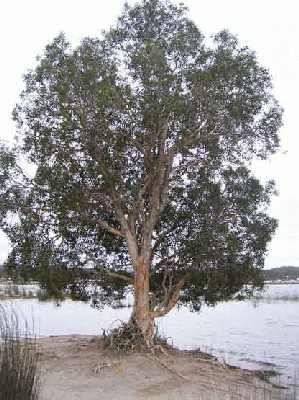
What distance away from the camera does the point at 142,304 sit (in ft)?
50.5

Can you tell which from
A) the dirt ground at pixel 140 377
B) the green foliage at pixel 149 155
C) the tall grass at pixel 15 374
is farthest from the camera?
the green foliage at pixel 149 155

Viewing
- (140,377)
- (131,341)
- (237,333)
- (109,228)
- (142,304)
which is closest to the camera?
(140,377)

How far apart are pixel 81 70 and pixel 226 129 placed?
13.7 ft

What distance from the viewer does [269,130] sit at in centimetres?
1633

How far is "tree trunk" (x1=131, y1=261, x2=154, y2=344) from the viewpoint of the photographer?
15219mm

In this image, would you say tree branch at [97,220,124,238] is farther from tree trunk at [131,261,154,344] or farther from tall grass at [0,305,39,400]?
tall grass at [0,305,39,400]

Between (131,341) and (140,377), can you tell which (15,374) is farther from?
(131,341)

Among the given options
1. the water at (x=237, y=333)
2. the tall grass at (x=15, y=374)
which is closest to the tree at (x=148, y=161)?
the water at (x=237, y=333)

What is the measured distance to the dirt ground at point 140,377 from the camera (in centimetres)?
1138

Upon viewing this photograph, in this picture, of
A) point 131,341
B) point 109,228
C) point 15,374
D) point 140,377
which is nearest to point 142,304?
point 131,341

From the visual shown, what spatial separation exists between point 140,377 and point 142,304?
9.42ft

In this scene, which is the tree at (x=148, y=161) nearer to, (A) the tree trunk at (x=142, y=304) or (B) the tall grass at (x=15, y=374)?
(A) the tree trunk at (x=142, y=304)

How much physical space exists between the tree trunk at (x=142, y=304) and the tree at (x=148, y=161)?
3cm

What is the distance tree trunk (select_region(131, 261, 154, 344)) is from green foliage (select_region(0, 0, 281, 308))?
0.88 m
